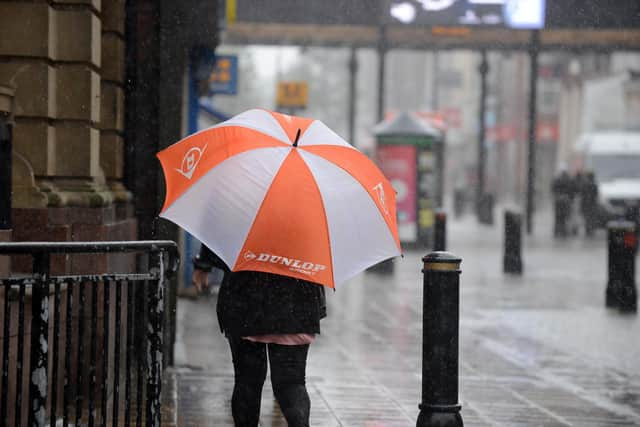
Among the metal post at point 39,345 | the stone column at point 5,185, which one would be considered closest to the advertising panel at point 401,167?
the stone column at point 5,185

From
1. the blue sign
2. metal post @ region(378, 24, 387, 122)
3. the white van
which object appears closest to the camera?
the blue sign

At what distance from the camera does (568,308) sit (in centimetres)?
1402

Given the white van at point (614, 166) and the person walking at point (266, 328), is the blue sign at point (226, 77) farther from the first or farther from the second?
the person walking at point (266, 328)

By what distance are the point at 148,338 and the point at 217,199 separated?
2.17ft

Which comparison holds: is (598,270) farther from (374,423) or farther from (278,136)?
(278,136)

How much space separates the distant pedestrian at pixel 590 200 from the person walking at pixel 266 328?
2623 cm

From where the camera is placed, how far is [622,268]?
1399 centimetres

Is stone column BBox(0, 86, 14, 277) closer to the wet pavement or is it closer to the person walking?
the person walking

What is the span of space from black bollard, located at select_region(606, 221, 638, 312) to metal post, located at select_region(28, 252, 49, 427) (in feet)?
32.7

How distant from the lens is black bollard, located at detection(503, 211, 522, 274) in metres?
18.2

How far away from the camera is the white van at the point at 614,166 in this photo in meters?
31.7

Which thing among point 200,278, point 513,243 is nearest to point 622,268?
point 513,243

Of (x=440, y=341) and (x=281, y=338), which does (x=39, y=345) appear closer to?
(x=281, y=338)

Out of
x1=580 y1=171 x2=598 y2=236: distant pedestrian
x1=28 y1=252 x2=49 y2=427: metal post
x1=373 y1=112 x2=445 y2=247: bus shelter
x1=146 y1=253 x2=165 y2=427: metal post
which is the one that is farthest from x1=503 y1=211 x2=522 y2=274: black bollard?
x1=28 y1=252 x2=49 y2=427: metal post
